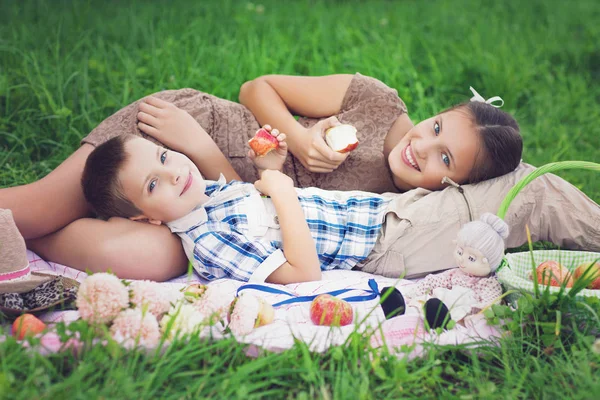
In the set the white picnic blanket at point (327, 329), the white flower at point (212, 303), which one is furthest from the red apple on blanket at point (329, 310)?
the white flower at point (212, 303)

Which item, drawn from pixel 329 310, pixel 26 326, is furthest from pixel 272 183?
pixel 26 326

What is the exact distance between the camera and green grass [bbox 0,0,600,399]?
1.81 metres

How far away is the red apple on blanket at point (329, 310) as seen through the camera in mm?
2189

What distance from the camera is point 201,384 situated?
1769mm

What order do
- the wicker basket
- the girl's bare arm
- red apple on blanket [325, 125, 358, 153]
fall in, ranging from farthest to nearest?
1. the girl's bare arm
2. red apple on blanket [325, 125, 358, 153]
3. the wicker basket

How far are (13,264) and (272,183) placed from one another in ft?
3.44

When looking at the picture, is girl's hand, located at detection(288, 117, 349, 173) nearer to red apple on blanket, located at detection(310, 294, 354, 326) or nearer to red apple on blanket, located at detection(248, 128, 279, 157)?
red apple on blanket, located at detection(248, 128, 279, 157)

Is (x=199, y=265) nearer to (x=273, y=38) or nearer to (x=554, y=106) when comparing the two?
(x=273, y=38)

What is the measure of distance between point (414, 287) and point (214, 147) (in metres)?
1.14

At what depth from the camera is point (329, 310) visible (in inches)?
86.3

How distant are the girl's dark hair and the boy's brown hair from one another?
1469 mm

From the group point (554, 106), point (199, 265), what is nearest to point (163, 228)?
point (199, 265)

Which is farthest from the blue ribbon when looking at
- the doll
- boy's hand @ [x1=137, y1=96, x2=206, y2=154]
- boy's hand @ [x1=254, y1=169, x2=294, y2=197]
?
boy's hand @ [x1=137, y1=96, x2=206, y2=154]

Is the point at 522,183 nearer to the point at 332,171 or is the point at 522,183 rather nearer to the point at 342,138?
the point at 342,138
